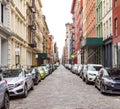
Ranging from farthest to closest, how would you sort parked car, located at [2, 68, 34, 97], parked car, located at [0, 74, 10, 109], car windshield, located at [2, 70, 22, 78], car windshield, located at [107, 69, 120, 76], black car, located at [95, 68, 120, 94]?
car windshield, located at [107, 69, 120, 76], car windshield, located at [2, 70, 22, 78], black car, located at [95, 68, 120, 94], parked car, located at [2, 68, 34, 97], parked car, located at [0, 74, 10, 109]

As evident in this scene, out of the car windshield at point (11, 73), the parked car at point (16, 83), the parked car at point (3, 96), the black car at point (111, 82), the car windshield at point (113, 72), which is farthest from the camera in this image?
the car windshield at point (113, 72)

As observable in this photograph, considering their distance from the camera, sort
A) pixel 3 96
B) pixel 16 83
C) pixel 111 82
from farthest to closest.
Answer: pixel 111 82 → pixel 16 83 → pixel 3 96

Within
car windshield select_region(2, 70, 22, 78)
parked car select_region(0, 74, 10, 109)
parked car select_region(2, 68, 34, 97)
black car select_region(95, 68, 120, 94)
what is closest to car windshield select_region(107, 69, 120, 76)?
black car select_region(95, 68, 120, 94)

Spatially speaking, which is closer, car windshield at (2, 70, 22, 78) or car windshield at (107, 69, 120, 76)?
car windshield at (2, 70, 22, 78)

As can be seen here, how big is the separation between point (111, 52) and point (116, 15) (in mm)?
5192

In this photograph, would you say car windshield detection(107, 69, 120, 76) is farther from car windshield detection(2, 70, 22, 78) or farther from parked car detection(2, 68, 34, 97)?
car windshield detection(2, 70, 22, 78)

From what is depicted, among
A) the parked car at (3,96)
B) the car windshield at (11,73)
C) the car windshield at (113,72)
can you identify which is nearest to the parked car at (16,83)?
the car windshield at (11,73)

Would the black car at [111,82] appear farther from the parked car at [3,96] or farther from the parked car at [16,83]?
the parked car at [3,96]

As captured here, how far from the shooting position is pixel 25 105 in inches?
532

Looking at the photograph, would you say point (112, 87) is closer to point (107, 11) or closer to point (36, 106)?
point (36, 106)

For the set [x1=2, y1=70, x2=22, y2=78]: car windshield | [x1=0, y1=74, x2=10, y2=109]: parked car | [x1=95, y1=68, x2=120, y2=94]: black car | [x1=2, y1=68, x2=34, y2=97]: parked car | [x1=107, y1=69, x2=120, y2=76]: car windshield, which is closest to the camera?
[x1=0, y1=74, x2=10, y2=109]: parked car

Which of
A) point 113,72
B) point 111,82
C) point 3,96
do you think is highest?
point 113,72

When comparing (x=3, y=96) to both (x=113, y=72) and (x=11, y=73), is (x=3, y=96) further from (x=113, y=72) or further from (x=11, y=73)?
(x=113, y=72)

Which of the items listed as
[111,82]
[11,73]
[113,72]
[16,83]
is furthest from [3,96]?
[113,72]
